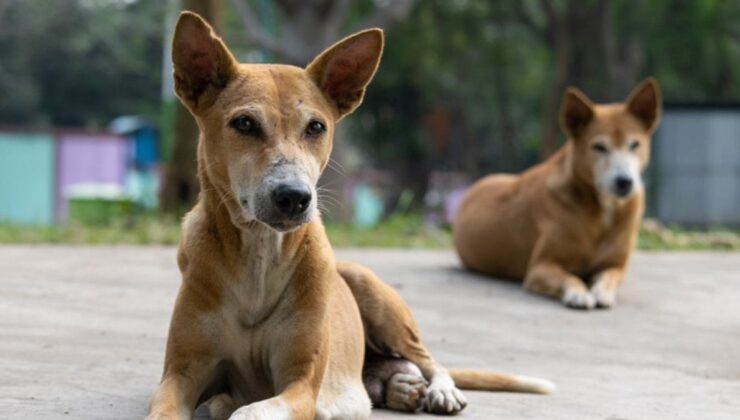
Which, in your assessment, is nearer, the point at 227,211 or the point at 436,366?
the point at 227,211

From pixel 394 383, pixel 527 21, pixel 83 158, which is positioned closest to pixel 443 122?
pixel 527 21

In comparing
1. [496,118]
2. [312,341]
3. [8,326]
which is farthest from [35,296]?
[496,118]

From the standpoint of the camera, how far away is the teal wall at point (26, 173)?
100 feet

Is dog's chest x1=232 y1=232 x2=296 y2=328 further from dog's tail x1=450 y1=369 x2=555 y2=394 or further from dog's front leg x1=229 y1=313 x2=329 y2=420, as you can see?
dog's tail x1=450 y1=369 x2=555 y2=394

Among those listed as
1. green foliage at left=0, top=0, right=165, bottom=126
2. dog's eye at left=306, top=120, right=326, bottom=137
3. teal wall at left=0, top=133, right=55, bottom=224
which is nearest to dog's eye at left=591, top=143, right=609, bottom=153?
dog's eye at left=306, top=120, right=326, bottom=137

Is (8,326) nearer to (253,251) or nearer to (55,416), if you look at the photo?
(55,416)

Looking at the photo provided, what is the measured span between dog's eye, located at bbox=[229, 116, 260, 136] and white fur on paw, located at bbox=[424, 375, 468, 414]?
1476 millimetres

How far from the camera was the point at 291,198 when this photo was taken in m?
4.29

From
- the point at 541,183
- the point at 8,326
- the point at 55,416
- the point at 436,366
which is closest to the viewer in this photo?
the point at 55,416

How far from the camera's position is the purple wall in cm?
3123

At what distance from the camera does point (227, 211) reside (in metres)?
4.70

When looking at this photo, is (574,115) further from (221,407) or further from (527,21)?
(527,21)

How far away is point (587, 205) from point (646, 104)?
36.3 inches

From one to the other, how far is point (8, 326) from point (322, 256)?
2.83m
